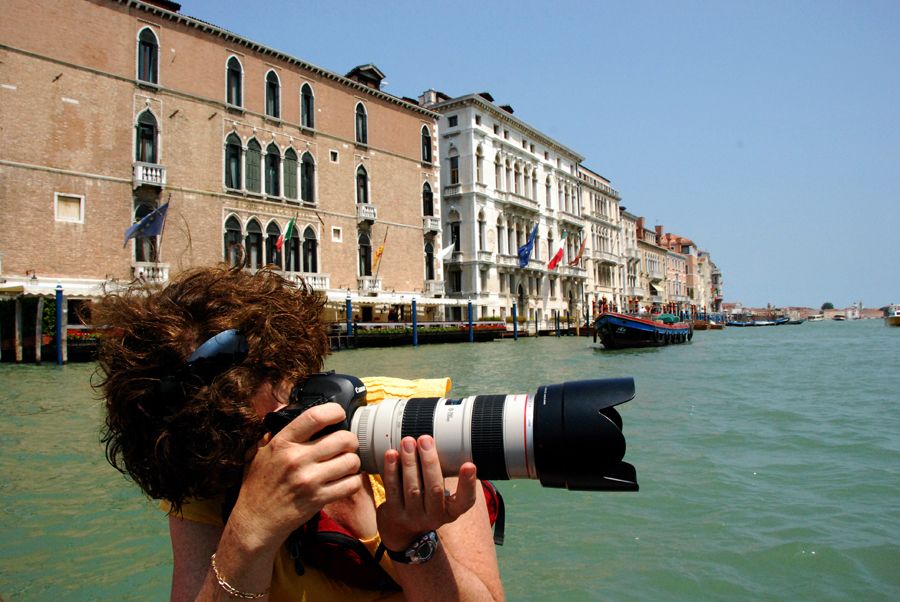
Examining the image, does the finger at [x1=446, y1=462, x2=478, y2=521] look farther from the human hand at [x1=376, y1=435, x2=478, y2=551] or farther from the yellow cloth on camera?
the yellow cloth on camera

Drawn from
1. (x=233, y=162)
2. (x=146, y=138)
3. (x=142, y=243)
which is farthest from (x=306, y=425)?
(x=233, y=162)

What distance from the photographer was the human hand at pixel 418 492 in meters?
0.87

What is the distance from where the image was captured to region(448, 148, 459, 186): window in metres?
28.3

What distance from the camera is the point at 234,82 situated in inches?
699

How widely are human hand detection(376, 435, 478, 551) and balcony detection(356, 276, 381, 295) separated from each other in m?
20.1

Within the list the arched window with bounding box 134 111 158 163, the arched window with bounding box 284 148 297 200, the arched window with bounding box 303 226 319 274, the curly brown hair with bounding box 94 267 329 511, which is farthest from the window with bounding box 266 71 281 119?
the curly brown hair with bounding box 94 267 329 511

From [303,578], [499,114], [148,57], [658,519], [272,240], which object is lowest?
[658,519]

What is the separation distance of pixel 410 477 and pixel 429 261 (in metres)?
23.7

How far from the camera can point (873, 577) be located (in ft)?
6.95

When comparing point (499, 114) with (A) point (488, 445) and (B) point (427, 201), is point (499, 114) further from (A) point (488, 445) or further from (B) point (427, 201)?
(A) point (488, 445)

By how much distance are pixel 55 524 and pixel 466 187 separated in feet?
85.7

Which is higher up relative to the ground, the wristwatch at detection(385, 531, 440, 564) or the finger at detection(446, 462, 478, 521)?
the finger at detection(446, 462, 478, 521)

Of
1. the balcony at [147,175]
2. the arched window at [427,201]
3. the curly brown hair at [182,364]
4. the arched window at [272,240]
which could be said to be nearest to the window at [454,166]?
the arched window at [427,201]

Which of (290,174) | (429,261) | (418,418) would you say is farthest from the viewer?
(429,261)
